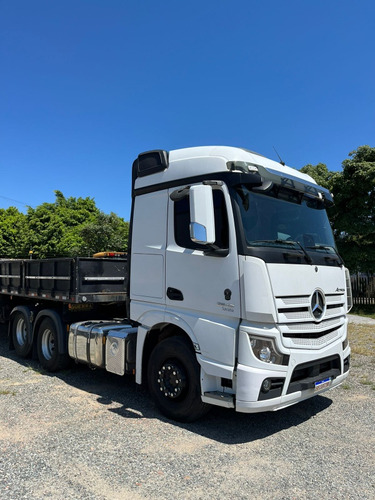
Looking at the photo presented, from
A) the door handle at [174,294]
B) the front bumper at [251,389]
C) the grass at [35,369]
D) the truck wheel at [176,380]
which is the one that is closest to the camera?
the front bumper at [251,389]

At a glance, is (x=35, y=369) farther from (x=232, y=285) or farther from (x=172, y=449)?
(x=232, y=285)

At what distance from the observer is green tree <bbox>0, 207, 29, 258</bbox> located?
3434 centimetres

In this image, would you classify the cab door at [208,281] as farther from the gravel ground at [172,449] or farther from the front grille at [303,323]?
the gravel ground at [172,449]

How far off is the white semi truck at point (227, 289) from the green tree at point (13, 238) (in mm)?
31245

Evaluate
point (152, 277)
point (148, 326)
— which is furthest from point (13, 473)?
point (152, 277)

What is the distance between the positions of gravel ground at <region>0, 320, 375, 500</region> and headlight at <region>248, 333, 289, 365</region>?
932 mm

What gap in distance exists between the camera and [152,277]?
5141 millimetres

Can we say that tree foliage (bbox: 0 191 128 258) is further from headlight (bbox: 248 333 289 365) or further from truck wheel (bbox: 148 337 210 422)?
headlight (bbox: 248 333 289 365)

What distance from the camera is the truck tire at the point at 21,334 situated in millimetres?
7577

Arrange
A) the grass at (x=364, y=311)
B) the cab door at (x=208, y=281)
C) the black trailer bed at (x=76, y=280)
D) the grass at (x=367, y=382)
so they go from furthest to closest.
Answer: the grass at (x=364, y=311) → the grass at (x=367, y=382) → the black trailer bed at (x=76, y=280) → the cab door at (x=208, y=281)

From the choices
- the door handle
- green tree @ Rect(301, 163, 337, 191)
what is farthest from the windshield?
green tree @ Rect(301, 163, 337, 191)

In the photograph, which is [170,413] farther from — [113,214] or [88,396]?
[113,214]

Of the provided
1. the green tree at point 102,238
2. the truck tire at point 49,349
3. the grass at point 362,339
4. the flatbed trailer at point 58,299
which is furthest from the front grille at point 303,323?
the green tree at point 102,238

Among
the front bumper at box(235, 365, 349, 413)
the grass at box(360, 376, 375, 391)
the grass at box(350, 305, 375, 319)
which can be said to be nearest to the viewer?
the front bumper at box(235, 365, 349, 413)
